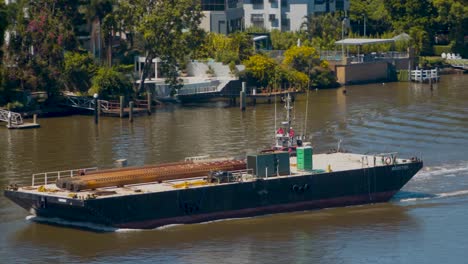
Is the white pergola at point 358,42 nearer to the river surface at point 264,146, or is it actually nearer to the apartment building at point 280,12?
the river surface at point 264,146

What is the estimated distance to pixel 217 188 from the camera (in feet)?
158

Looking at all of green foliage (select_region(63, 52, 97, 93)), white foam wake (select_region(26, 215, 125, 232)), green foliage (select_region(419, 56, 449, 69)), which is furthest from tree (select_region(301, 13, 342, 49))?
white foam wake (select_region(26, 215, 125, 232))

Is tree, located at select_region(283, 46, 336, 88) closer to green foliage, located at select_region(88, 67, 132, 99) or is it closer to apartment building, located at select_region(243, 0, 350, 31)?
green foliage, located at select_region(88, 67, 132, 99)

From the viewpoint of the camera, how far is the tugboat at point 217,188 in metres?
46.2

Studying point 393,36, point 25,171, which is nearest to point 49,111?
point 25,171

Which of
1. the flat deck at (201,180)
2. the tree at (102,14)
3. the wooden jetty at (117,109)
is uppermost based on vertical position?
the tree at (102,14)

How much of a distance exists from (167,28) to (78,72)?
681 centimetres

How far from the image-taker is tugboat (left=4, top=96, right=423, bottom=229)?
46.2 m

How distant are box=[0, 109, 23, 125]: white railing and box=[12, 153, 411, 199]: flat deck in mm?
26406

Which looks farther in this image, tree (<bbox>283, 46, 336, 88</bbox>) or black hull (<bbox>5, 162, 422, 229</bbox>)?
tree (<bbox>283, 46, 336, 88</bbox>)

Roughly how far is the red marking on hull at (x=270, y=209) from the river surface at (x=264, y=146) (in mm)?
266

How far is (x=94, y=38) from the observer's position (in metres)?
93.2

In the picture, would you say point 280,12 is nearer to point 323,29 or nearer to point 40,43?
point 323,29

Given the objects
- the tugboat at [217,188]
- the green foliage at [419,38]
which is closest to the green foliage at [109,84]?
the tugboat at [217,188]
